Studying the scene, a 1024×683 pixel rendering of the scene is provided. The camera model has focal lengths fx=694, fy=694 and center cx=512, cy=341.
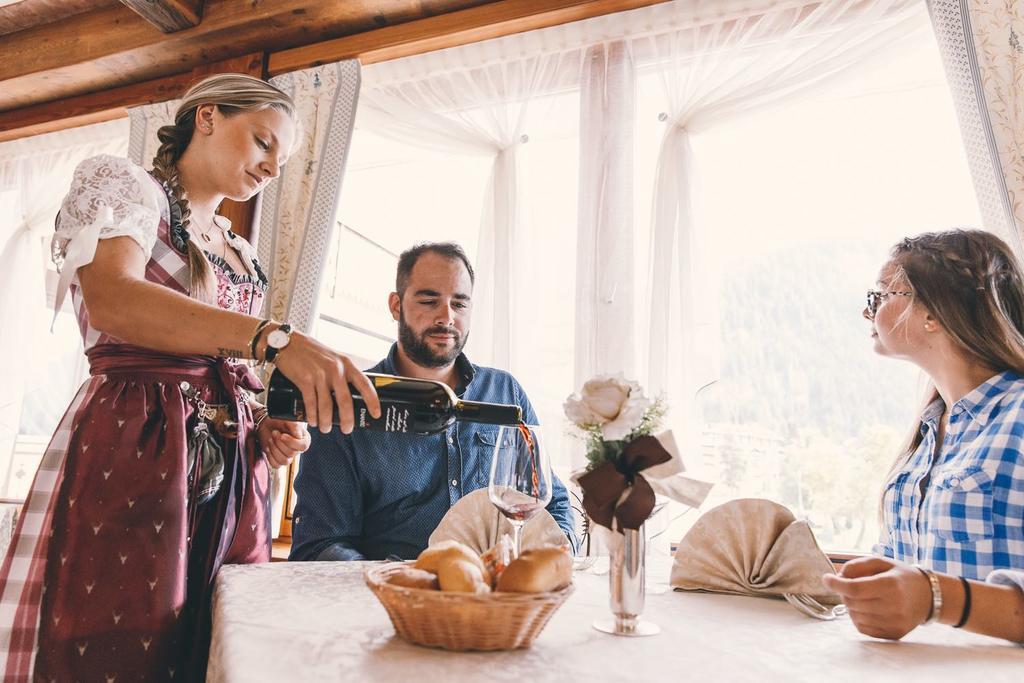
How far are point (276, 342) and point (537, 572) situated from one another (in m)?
0.47

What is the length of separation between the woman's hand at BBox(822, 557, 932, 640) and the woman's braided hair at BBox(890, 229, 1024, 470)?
0.80m

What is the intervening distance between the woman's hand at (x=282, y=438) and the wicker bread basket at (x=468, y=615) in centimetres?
61

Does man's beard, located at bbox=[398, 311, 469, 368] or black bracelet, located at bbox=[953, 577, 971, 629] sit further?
man's beard, located at bbox=[398, 311, 469, 368]

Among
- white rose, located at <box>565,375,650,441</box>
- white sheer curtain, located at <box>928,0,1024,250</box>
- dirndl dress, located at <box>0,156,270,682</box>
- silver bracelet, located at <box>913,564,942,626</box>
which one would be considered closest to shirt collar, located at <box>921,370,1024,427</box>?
white sheer curtain, located at <box>928,0,1024,250</box>

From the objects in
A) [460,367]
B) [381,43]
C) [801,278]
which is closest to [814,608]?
[460,367]

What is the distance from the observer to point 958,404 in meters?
1.40

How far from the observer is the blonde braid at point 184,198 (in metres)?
→ 1.21

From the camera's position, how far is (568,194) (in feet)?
8.46

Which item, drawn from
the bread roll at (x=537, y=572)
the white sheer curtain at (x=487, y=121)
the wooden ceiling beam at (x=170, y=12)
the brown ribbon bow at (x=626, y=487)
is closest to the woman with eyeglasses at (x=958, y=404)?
the brown ribbon bow at (x=626, y=487)

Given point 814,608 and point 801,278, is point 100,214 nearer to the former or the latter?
point 814,608

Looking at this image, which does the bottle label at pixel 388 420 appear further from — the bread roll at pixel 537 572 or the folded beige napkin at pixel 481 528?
the bread roll at pixel 537 572

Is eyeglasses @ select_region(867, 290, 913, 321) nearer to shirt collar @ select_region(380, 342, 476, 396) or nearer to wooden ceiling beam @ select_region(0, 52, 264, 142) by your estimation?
shirt collar @ select_region(380, 342, 476, 396)

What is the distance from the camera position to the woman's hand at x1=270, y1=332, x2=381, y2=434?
877 millimetres

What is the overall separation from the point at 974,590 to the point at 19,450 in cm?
402
